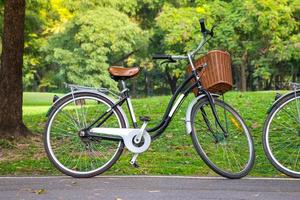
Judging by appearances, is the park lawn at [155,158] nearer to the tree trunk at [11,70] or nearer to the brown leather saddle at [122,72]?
the tree trunk at [11,70]

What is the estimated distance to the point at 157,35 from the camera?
1567 inches

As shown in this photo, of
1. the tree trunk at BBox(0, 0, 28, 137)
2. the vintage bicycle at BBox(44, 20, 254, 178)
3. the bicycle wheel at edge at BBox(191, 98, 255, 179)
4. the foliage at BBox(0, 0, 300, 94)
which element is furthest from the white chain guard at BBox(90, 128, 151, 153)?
the foliage at BBox(0, 0, 300, 94)

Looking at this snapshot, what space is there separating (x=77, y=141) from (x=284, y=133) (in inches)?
82.8

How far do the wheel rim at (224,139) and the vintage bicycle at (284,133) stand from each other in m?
0.22

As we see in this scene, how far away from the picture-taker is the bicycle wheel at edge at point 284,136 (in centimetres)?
530

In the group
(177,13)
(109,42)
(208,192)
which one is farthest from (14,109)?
(109,42)

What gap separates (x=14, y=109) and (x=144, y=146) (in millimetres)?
3077

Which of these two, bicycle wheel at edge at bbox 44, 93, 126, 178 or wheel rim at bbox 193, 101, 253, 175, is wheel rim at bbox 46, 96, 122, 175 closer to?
bicycle wheel at edge at bbox 44, 93, 126, 178

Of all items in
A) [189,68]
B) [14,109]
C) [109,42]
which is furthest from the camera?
[109,42]

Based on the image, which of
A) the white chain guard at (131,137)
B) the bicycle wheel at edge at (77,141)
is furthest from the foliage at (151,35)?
the white chain guard at (131,137)

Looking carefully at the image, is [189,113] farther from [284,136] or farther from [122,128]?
[284,136]

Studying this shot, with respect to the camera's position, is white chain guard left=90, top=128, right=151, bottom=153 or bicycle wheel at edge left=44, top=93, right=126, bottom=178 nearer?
white chain guard left=90, top=128, right=151, bottom=153

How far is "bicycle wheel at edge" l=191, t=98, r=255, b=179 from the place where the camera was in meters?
5.29

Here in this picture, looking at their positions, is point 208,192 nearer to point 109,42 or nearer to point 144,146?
point 144,146
